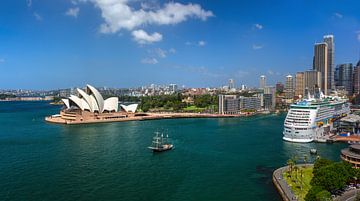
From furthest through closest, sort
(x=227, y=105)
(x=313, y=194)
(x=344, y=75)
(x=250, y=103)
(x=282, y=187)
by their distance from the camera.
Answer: (x=344, y=75)
(x=250, y=103)
(x=227, y=105)
(x=282, y=187)
(x=313, y=194)

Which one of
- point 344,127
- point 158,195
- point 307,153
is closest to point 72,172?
point 158,195

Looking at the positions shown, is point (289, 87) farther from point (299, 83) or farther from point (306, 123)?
point (306, 123)

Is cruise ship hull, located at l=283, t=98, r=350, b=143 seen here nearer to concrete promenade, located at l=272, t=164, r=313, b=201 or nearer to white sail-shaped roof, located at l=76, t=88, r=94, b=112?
concrete promenade, located at l=272, t=164, r=313, b=201

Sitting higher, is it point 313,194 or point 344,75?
point 344,75

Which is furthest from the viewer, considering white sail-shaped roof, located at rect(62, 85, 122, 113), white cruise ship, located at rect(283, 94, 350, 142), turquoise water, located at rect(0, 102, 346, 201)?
white sail-shaped roof, located at rect(62, 85, 122, 113)

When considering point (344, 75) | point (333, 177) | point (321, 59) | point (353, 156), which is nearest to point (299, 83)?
point (321, 59)

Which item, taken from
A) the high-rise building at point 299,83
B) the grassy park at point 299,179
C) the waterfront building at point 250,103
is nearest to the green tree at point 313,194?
the grassy park at point 299,179

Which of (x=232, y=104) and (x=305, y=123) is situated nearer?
(x=305, y=123)

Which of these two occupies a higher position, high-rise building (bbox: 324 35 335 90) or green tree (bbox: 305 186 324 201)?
high-rise building (bbox: 324 35 335 90)

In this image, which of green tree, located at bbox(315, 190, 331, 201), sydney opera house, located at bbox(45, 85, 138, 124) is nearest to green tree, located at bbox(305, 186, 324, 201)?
green tree, located at bbox(315, 190, 331, 201)

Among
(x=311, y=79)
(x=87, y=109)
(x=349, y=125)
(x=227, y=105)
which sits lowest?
(x=349, y=125)
